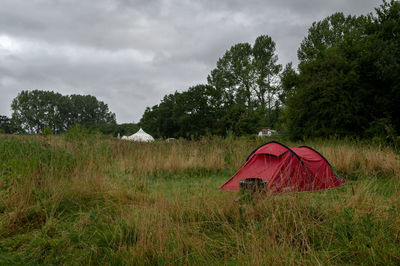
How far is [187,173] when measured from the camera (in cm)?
741

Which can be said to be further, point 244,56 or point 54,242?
point 244,56

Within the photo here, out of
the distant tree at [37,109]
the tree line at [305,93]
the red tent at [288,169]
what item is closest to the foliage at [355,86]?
the tree line at [305,93]

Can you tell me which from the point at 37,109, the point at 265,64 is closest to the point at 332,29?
the point at 265,64

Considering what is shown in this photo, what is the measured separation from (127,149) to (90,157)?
3.69 m

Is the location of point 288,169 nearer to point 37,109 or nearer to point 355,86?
point 355,86

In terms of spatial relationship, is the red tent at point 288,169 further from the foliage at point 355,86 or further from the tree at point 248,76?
the tree at point 248,76

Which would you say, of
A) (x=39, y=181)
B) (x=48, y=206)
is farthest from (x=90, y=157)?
(x=48, y=206)

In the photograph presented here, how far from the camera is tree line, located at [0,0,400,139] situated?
14795 millimetres

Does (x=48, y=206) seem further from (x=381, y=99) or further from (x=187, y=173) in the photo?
(x=381, y=99)

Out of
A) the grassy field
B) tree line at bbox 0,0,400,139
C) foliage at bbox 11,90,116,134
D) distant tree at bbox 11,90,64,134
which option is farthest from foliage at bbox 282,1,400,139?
distant tree at bbox 11,90,64,134

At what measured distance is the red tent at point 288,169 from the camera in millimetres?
5273

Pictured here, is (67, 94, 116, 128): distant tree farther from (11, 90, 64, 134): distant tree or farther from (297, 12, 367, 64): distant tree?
(297, 12, 367, 64): distant tree

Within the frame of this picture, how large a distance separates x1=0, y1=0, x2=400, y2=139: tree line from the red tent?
4.77 metres

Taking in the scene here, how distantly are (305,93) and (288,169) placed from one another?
12.2 metres
